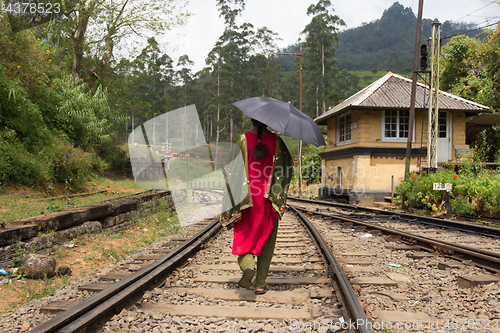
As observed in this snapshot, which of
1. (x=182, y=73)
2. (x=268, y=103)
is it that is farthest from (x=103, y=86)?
(x=182, y=73)

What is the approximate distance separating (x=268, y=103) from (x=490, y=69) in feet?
78.8

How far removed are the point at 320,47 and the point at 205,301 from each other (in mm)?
51644

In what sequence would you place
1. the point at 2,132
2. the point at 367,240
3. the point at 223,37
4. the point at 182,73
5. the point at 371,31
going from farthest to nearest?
1. the point at 371,31
2. the point at 182,73
3. the point at 223,37
4. the point at 2,132
5. the point at 367,240

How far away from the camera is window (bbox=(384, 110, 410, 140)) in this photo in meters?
19.1

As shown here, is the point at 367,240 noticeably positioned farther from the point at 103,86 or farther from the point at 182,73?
the point at 182,73

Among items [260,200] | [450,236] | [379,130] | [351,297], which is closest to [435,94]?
[379,130]

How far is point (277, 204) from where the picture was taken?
3.79m

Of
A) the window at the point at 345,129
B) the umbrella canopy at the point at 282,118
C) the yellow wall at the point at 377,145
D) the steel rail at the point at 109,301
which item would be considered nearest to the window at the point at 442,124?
the yellow wall at the point at 377,145

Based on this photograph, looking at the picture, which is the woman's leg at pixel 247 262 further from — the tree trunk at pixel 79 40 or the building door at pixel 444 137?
the tree trunk at pixel 79 40

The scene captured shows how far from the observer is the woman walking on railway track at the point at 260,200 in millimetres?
3744

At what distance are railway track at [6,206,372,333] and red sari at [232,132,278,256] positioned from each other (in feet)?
2.03

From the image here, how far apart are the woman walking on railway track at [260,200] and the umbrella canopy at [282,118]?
0.76 ft

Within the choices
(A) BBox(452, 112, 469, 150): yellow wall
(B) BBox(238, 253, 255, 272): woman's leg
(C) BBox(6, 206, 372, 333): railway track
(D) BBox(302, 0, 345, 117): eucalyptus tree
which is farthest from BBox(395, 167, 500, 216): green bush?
(D) BBox(302, 0, 345, 117): eucalyptus tree

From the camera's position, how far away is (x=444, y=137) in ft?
63.3
